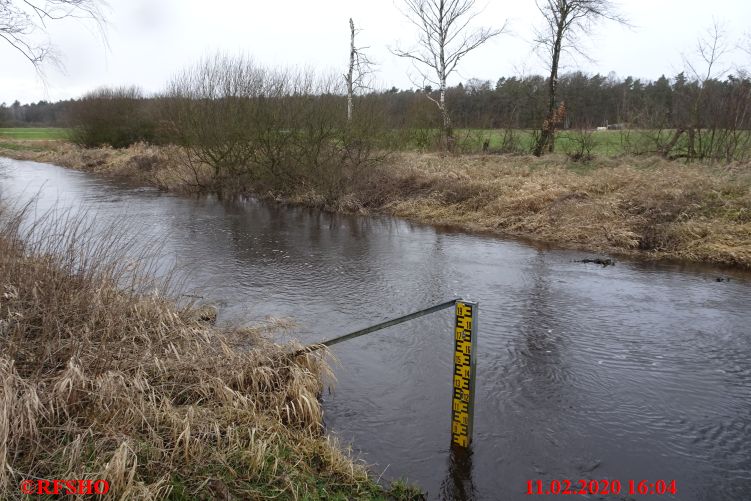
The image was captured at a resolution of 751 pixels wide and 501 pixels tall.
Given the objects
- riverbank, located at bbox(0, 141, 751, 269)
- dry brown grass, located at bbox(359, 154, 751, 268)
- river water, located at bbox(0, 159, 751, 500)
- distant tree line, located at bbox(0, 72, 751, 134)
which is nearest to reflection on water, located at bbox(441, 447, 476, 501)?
river water, located at bbox(0, 159, 751, 500)

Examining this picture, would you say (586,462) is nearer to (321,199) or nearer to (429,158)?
(321,199)

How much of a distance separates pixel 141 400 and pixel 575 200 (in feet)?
44.4

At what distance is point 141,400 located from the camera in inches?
170

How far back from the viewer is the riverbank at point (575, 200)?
41.6 ft

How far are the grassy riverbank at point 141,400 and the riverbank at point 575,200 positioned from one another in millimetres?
10147

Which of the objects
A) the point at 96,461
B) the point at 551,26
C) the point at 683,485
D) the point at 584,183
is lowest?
the point at 683,485

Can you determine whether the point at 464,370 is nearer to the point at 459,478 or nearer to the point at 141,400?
the point at 459,478

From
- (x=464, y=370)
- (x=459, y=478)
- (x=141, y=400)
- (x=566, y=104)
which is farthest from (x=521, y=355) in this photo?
(x=566, y=104)

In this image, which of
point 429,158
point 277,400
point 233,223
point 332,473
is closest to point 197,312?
point 277,400

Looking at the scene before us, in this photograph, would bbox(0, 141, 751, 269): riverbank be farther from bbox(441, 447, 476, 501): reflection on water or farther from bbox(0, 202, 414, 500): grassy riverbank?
bbox(0, 202, 414, 500): grassy riverbank

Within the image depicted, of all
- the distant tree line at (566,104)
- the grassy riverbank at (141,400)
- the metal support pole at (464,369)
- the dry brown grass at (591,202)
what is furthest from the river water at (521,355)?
the distant tree line at (566,104)

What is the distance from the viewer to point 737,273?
11.0 metres

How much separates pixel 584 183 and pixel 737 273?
5.83 meters

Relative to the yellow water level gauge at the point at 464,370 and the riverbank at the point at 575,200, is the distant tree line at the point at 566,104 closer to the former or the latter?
the riverbank at the point at 575,200
